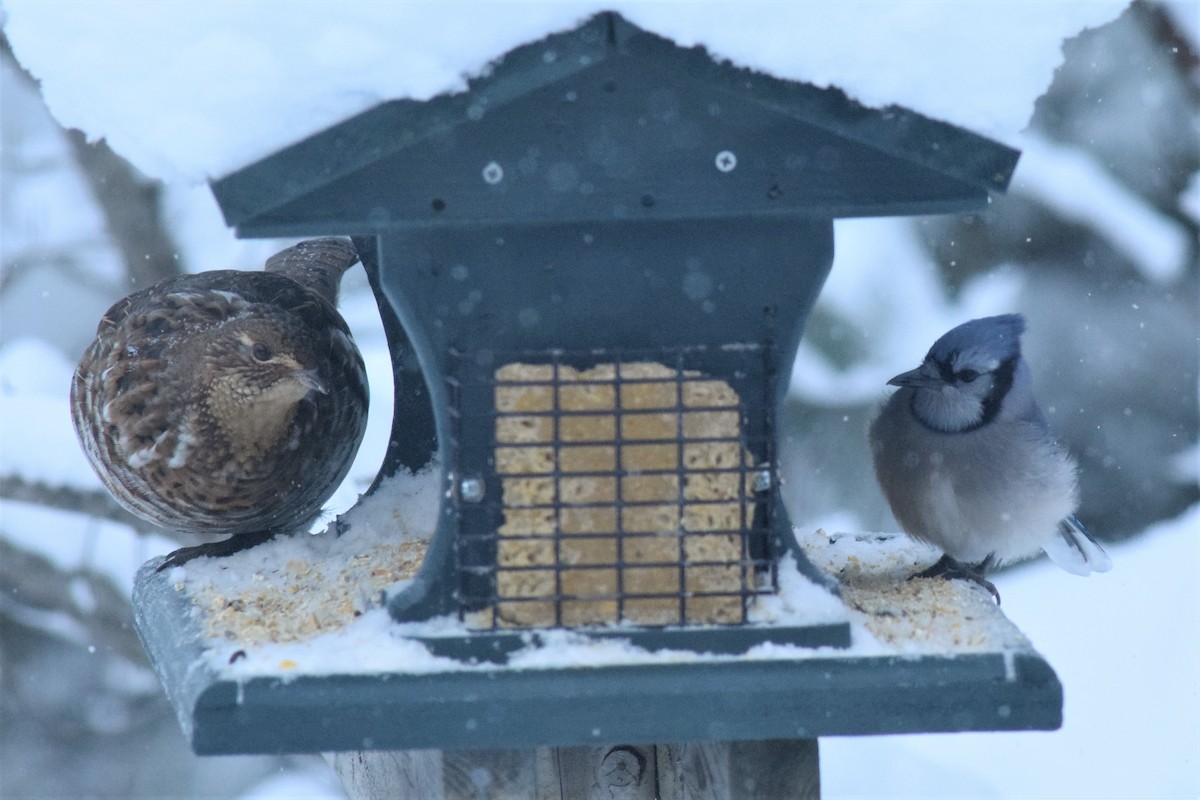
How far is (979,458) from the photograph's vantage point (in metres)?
3.91

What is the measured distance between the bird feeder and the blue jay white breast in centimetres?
110

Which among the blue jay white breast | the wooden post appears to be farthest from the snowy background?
the wooden post

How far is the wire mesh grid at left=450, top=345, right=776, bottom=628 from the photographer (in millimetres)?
2758

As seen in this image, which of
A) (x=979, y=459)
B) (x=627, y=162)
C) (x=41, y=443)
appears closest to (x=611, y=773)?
(x=627, y=162)

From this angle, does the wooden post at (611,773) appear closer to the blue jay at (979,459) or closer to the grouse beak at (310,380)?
the grouse beak at (310,380)

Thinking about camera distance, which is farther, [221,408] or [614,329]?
[221,408]

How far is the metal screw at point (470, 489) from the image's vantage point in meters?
2.77

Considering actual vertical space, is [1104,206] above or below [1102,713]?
above

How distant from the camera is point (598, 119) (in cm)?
257

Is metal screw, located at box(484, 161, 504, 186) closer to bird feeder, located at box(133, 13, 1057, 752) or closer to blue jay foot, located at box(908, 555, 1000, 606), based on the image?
bird feeder, located at box(133, 13, 1057, 752)

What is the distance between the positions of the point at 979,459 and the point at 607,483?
4.94 feet

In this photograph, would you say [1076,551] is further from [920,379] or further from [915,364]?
[915,364]

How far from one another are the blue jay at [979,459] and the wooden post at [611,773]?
105 centimetres

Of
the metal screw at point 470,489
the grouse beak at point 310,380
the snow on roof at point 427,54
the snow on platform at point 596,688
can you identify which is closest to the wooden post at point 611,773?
the snow on platform at point 596,688
